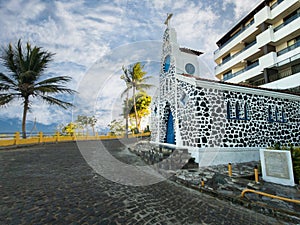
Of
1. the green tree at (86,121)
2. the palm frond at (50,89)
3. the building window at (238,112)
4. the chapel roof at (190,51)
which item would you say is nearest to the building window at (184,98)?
the building window at (238,112)

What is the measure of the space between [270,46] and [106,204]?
24.4 metres

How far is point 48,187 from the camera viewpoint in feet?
16.4

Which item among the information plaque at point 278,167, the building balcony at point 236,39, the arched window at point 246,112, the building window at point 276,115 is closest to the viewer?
the information plaque at point 278,167

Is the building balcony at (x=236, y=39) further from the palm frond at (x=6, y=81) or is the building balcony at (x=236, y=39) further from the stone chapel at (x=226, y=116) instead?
the palm frond at (x=6, y=81)

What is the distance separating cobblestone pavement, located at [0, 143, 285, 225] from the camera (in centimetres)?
332

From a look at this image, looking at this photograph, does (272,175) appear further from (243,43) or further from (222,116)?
(243,43)

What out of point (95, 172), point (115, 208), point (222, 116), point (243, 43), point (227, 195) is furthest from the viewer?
point (243, 43)

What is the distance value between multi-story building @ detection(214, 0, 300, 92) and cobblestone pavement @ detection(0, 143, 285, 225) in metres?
17.2

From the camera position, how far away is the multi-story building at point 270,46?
17.1 m

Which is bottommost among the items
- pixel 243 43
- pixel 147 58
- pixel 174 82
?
pixel 174 82

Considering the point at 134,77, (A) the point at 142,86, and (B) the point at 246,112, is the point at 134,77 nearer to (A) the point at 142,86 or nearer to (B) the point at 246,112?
(A) the point at 142,86

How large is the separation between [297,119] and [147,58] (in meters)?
11.8

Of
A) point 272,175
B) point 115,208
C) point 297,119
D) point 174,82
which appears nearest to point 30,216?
point 115,208

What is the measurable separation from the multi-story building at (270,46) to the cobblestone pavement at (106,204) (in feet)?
56.5
